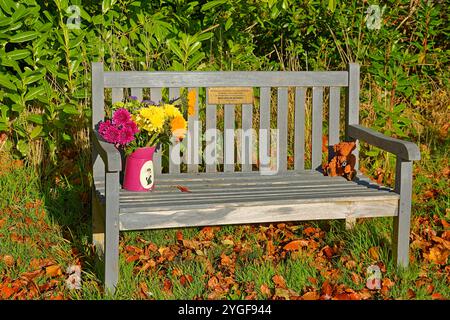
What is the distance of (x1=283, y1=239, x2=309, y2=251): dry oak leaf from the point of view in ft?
15.3

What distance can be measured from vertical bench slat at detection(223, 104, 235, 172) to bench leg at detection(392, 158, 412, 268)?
1.03 metres

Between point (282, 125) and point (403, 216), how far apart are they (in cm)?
97

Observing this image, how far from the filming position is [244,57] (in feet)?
20.6

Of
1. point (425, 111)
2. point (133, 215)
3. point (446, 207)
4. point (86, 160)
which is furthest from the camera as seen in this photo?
point (425, 111)

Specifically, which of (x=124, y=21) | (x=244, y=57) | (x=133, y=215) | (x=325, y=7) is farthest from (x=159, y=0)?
(x=133, y=215)

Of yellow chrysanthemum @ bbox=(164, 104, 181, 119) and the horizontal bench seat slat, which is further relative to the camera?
yellow chrysanthemum @ bbox=(164, 104, 181, 119)

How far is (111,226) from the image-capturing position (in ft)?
12.7

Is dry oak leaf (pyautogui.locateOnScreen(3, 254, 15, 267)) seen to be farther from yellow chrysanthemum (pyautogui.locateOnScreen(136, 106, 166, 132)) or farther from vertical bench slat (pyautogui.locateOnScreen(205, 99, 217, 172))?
vertical bench slat (pyautogui.locateOnScreen(205, 99, 217, 172))

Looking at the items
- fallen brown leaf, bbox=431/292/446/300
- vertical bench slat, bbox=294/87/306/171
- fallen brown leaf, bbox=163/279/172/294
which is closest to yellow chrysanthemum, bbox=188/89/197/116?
vertical bench slat, bbox=294/87/306/171

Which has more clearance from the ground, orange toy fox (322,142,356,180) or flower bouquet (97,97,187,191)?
flower bouquet (97,97,187,191)

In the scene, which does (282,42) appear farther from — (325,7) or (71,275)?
(71,275)

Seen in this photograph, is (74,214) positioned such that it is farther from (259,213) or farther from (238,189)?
(259,213)

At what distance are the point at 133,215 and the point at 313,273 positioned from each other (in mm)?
982

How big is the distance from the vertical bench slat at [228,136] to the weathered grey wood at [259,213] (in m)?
0.83
